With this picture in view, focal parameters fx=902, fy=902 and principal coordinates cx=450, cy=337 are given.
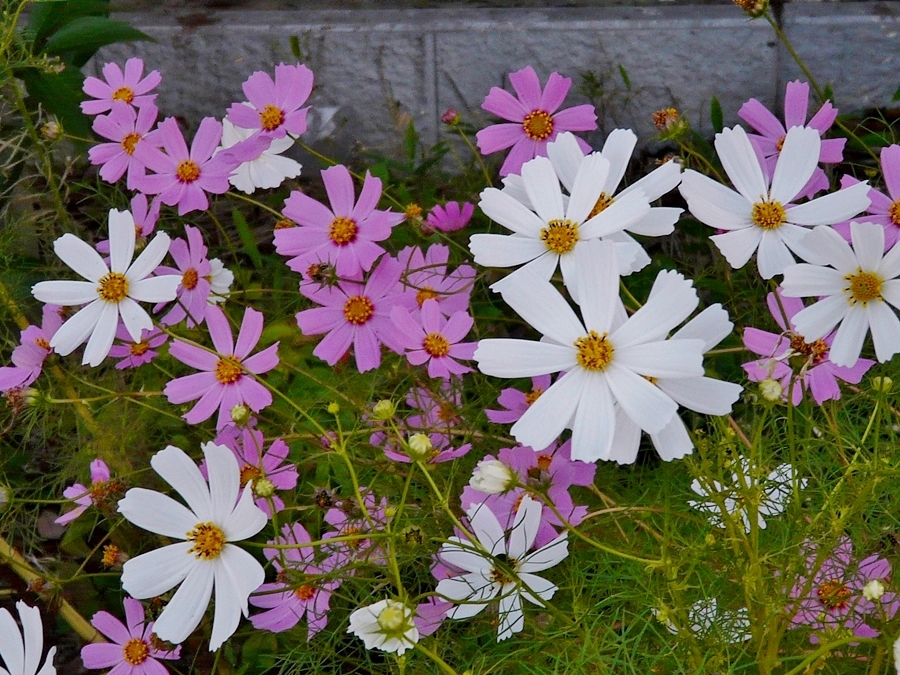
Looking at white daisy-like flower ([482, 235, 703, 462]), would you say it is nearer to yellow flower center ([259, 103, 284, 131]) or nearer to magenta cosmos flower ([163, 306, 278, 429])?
magenta cosmos flower ([163, 306, 278, 429])

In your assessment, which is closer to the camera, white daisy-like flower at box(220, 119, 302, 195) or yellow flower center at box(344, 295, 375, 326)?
yellow flower center at box(344, 295, 375, 326)

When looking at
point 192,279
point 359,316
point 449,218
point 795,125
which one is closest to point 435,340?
point 359,316

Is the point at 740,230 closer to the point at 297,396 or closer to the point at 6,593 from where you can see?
the point at 297,396

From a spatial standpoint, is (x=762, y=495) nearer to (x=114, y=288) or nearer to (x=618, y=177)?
(x=618, y=177)

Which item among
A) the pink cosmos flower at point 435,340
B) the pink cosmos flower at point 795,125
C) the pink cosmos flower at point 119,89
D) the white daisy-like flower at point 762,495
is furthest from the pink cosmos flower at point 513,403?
the pink cosmos flower at point 119,89

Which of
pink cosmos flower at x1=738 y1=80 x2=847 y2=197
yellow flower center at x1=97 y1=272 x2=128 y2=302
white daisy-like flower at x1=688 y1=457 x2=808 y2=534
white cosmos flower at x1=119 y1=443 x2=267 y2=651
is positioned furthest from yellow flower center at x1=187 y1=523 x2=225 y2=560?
pink cosmos flower at x1=738 y1=80 x2=847 y2=197

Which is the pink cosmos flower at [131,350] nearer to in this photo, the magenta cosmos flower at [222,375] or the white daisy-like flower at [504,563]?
the magenta cosmos flower at [222,375]
